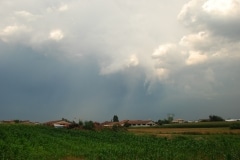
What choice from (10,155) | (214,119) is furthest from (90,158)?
(214,119)

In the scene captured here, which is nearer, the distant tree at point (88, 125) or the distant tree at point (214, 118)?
the distant tree at point (88, 125)

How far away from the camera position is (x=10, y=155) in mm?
24656

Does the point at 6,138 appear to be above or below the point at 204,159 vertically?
above

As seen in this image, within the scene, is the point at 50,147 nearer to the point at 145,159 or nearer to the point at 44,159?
the point at 44,159

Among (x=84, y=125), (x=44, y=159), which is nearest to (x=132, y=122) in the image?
(x=84, y=125)

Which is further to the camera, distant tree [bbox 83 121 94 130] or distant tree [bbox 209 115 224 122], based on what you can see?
distant tree [bbox 209 115 224 122]

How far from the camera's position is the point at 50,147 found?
33.2 m

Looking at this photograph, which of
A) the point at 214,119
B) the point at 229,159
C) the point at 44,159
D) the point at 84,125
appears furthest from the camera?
the point at 214,119

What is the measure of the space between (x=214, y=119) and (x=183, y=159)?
101949 millimetres

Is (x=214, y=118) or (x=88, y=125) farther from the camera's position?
(x=214, y=118)

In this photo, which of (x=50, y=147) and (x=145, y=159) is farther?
(x=50, y=147)

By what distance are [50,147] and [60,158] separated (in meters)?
6.86

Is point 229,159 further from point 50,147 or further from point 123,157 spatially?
point 50,147

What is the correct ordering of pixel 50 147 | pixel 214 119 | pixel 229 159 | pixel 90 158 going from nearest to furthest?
pixel 229 159 → pixel 90 158 → pixel 50 147 → pixel 214 119
